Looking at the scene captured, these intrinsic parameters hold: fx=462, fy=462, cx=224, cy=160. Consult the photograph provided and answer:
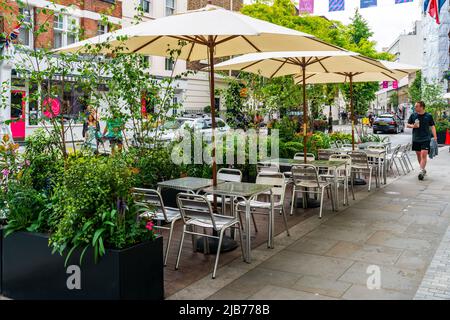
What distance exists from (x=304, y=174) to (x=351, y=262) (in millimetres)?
2600

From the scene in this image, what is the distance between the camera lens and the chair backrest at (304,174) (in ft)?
25.7

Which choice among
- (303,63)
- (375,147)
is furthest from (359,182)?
(303,63)

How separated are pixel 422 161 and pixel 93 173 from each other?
10356mm

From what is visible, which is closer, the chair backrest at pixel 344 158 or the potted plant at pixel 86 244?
the potted plant at pixel 86 244

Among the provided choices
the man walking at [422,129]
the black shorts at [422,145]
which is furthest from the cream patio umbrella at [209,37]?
the black shorts at [422,145]

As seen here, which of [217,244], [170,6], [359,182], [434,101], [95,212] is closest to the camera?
[95,212]

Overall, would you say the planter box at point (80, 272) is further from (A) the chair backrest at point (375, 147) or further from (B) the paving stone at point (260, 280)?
(A) the chair backrest at point (375, 147)

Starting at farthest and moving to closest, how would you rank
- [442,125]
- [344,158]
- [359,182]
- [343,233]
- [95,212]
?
[442,125] → [359,182] → [344,158] → [343,233] → [95,212]

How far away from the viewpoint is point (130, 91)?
819 centimetres

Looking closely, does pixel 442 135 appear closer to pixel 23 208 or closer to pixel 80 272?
pixel 23 208

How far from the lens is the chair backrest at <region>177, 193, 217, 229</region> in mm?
5113

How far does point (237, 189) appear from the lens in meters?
6.00

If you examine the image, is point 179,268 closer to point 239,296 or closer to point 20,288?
point 239,296

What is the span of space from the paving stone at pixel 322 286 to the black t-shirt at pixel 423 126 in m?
8.42
